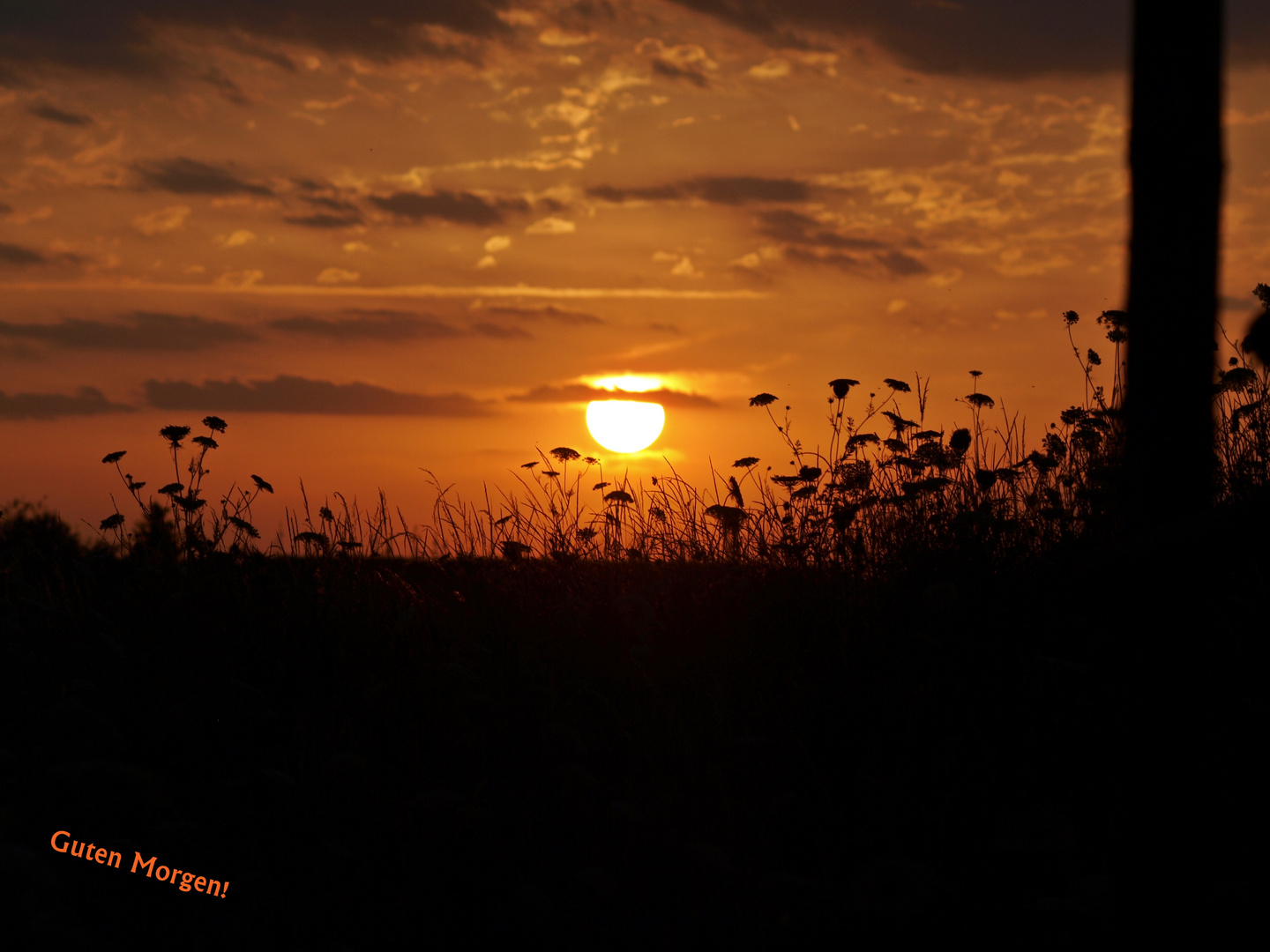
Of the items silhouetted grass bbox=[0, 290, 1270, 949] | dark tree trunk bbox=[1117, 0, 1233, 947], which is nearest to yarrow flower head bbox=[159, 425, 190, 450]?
silhouetted grass bbox=[0, 290, 1270, 949]

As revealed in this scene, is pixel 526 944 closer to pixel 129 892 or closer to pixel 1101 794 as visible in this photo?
pixel 129 892

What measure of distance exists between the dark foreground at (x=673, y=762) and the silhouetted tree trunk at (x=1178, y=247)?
32 centimetres

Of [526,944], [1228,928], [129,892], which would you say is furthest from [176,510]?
[1228,928]

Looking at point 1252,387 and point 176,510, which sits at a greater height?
point 1252,387

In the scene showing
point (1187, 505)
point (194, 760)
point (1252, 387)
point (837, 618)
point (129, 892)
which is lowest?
point (129, 892)

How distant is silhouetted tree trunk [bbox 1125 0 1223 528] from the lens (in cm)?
271

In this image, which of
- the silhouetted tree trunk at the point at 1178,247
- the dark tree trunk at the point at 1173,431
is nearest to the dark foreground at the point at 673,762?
the dark tree trunk at the point at 1173,431

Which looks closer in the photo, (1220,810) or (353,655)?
(1220,810)

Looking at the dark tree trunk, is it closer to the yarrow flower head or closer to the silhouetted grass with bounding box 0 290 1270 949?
the silhouetted grass with bounding box 0 290 1270 949

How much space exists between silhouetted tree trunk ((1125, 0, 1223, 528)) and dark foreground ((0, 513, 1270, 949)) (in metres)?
0.32

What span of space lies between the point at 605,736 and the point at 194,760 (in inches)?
80.2

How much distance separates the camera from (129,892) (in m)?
3.70

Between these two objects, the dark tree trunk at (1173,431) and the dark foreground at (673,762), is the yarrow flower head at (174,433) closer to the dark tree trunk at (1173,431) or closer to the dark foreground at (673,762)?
the dark foreground at (673,762)

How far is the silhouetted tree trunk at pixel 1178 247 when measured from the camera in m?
2.71
